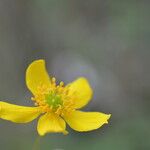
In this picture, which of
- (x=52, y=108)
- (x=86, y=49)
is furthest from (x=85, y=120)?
(x=86, y=49)

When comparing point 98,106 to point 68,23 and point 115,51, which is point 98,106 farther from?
point 68,23

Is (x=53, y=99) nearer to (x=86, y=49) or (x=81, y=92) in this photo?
(x=81, y=92)

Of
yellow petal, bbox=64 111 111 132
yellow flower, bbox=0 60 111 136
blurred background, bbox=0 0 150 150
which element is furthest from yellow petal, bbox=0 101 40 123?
blurred background, bbox=0 0 150 150

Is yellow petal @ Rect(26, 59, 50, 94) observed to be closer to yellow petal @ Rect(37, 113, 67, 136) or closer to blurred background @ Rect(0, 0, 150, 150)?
yellow petal @ Rect(37, 113, 67, 136)

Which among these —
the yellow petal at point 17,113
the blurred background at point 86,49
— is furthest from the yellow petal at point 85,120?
the blurred background at point 86,49

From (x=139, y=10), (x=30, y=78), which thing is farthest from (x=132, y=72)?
(x=30, y=78)

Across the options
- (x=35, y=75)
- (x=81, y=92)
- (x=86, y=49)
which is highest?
(x=35, y=75)

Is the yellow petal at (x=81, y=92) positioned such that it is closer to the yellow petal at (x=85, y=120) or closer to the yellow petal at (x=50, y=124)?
the yellow petal at (x=85, y=120)
